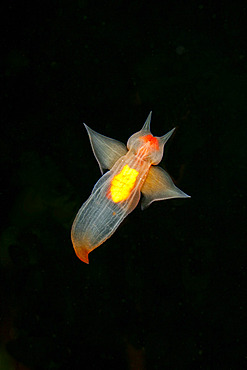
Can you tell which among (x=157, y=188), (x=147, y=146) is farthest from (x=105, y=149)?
(x=157, y=188)

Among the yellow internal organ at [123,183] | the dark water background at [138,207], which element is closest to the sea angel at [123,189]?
the yellow internal organ at [123,183]

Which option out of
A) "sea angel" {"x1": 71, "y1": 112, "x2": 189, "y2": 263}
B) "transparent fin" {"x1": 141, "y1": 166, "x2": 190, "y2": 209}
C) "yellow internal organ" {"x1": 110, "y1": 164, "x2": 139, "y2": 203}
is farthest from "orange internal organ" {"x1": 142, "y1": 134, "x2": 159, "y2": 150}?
"yellow internal organ" {"x1": 110, "y1": 164, "x2": 139, "y2": 203}

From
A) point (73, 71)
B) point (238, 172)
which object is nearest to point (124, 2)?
point (73, 71)

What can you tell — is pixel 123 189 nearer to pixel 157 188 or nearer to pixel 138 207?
pixel 157 188

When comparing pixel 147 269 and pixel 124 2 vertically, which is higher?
pixel 124 2

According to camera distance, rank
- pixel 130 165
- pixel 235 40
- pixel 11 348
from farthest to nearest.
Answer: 1. pixel 11 348
2. pixel 235 40
3. pixel 130 165

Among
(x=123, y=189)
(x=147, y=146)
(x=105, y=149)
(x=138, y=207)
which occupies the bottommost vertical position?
(x=138, y=207)

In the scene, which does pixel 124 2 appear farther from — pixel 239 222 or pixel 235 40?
pixel 239 222
